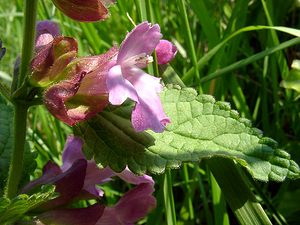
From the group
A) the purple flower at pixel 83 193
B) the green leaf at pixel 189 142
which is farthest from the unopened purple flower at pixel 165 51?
the purple flower at pixel 83 193

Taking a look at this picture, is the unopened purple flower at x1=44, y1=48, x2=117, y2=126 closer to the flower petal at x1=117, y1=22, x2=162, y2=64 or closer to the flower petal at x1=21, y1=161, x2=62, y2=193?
the flower petal at x1=117, y1=22, x2=162, y2=64

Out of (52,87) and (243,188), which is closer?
(52,87)

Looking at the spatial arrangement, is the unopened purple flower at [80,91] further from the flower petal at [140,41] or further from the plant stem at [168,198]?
the plant stem at [168,198]

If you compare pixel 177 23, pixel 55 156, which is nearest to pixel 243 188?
pixel 55 156

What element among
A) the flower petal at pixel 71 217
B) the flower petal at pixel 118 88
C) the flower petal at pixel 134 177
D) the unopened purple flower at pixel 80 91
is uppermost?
the flower petal at pixel 118 88

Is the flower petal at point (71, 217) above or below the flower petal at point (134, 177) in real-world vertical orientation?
below

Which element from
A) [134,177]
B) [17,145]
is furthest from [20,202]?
[134,177]

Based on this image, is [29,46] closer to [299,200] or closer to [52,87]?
[52,87]
